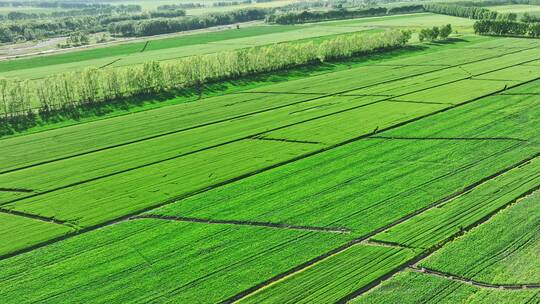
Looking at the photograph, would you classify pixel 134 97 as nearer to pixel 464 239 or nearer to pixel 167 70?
pixel 167 70

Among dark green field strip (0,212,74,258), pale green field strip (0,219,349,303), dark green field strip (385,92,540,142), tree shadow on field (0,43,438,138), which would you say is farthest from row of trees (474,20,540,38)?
dark green field strip (0,212,74,258)

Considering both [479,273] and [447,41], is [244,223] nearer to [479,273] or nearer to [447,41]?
[479,273]

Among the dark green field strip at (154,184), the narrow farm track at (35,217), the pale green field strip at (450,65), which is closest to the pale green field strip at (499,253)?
the dark green field strip at (154,184)

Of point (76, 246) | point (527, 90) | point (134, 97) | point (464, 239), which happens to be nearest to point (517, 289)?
point (464, 239)

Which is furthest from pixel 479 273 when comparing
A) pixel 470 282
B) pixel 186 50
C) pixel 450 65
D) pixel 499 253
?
pixel 186 50

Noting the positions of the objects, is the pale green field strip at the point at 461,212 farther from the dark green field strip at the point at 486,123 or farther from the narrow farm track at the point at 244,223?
the dark green field strip at the point at 486,123

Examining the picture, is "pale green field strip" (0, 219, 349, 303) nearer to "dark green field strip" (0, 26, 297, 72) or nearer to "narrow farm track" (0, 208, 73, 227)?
"narrow farm track" (0, 208, 73, 227)
